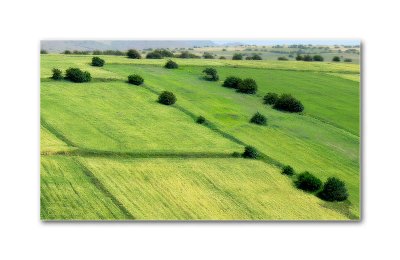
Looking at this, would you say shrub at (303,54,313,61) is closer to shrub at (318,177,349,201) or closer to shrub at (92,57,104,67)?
shrub at (318,177,349,201)

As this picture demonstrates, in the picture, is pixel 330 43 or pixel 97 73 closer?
pixel 330 43

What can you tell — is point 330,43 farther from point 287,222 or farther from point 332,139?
point 287,222

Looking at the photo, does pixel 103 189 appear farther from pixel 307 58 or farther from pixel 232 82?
pixel 307 58

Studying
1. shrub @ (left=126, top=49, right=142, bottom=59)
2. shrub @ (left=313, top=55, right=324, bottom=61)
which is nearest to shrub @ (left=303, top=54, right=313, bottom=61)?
shrub @ (left=313, top=55, right=324, bottom=61)

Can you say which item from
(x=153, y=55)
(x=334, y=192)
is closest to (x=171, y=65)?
(x=153, y=55)

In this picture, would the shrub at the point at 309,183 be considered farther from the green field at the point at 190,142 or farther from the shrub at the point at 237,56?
the shrub at the point at 237,56
